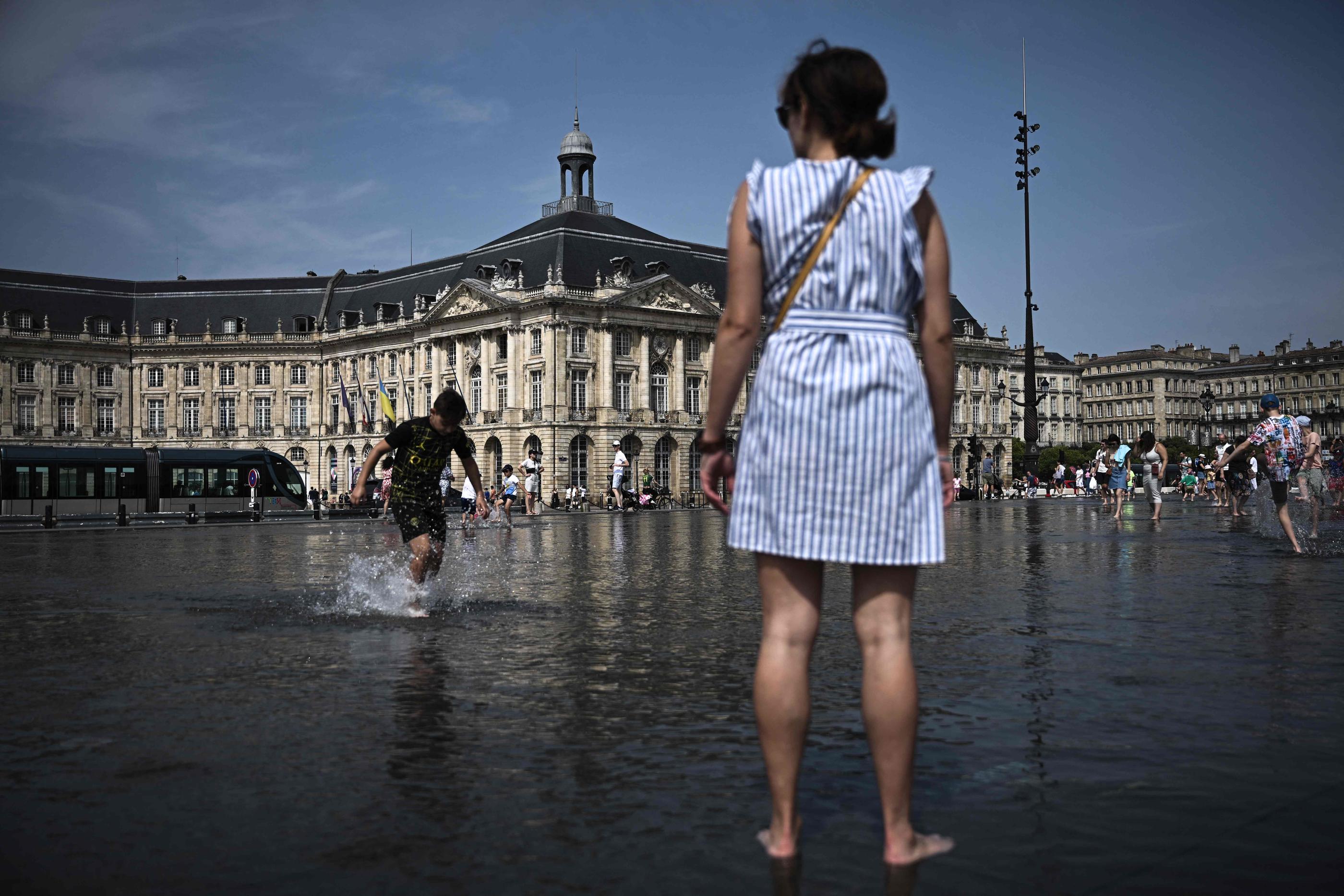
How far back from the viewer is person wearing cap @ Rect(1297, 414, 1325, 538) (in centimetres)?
1466

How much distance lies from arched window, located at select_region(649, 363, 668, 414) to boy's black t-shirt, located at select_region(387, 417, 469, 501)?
64.6 m

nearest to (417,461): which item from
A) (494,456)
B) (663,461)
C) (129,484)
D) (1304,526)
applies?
(1304,526)

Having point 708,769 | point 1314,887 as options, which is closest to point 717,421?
point 708,769

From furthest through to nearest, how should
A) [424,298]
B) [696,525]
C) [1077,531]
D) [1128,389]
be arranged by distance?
1. [1128,389]
2. [424,298]
3. [696,525]
4. [1077,531]

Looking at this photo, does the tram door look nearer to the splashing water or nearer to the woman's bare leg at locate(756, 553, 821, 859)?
the splashing water

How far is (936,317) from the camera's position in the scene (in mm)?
3182

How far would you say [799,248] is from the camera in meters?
3.10

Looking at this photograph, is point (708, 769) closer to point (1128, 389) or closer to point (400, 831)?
point (400, 831)

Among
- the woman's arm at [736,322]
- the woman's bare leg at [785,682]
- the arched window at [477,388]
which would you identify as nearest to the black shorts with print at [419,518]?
the woman's arm at [736,322]

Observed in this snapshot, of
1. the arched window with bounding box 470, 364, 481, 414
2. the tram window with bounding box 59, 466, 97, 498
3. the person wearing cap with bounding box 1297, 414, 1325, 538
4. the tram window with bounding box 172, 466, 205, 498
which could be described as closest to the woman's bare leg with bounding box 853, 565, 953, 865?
the person wearing cap with bounding box 1297, 414, 1325, 538

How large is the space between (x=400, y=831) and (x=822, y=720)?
184 cm

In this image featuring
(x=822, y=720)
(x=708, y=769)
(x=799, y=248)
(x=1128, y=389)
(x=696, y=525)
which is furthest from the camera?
(x=1128, y=389)

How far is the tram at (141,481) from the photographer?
43844 mm

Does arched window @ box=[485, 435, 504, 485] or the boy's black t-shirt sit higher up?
arched window @ box=[485, 435, 504, 485]
